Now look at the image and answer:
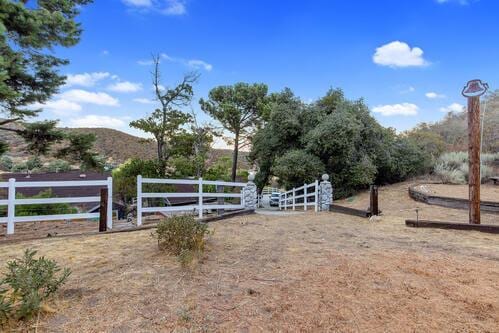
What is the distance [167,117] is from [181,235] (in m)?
14.5

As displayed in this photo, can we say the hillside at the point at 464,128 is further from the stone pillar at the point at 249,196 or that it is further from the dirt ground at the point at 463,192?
the stone pillar at the point at 249,196

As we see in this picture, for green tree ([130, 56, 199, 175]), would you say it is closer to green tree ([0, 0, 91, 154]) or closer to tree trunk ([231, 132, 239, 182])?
green tree ([0, 0, 91, 154])

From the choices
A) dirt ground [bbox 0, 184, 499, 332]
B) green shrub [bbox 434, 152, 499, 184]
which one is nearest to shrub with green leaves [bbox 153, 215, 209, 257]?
dirt ground [bbox 0, 184, 499, 332]

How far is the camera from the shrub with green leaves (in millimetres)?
3961

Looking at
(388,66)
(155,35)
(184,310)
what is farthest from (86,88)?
(184,310)

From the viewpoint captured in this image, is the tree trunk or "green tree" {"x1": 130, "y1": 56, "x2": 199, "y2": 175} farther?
the tree trunk

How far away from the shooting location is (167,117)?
17.5m

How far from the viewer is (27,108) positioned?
10.3 m

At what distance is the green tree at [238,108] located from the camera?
26.8 metres

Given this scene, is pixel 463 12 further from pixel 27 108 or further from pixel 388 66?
pixel 27 108

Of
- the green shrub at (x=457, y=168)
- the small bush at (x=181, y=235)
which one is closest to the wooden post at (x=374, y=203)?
the small bush at (x=181, y=235)

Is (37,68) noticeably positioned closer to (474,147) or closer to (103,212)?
(103,212)

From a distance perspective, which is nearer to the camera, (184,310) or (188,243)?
(184,310)

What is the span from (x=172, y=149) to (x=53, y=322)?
1566 centimetres
